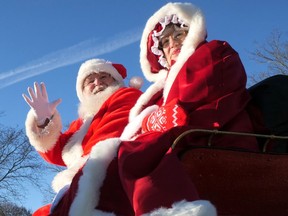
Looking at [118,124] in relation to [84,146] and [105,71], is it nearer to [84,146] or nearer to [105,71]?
[84,146]

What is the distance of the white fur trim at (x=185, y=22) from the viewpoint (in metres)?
2.84

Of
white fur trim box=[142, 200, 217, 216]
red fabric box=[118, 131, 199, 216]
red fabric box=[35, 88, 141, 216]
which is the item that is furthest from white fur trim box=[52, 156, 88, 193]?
white fur trim box=[142, 200, 217, 216]

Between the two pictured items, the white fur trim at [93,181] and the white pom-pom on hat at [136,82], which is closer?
the white fur trim at [93,181]

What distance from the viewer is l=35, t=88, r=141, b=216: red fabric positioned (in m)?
2.01

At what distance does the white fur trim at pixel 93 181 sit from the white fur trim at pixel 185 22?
37.3 inches

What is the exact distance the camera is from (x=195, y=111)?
7.17 ft

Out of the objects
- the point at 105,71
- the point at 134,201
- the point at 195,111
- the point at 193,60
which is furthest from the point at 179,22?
the point at 134,201

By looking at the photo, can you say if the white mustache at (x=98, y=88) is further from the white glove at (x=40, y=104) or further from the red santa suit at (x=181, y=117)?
the red santa suit at (x=181, y=117)

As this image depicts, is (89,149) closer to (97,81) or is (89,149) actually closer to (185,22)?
(97,81)

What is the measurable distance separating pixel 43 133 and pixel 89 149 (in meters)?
0.69

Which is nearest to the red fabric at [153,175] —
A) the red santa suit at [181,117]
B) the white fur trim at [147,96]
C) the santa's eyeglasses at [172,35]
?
the red santa suit at [181,117]

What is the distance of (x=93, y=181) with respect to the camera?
6.64ft

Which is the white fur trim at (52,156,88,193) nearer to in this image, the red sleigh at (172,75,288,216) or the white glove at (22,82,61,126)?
the white glove at (22,82,61,126)

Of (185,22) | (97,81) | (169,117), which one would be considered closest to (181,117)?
(169,117)
